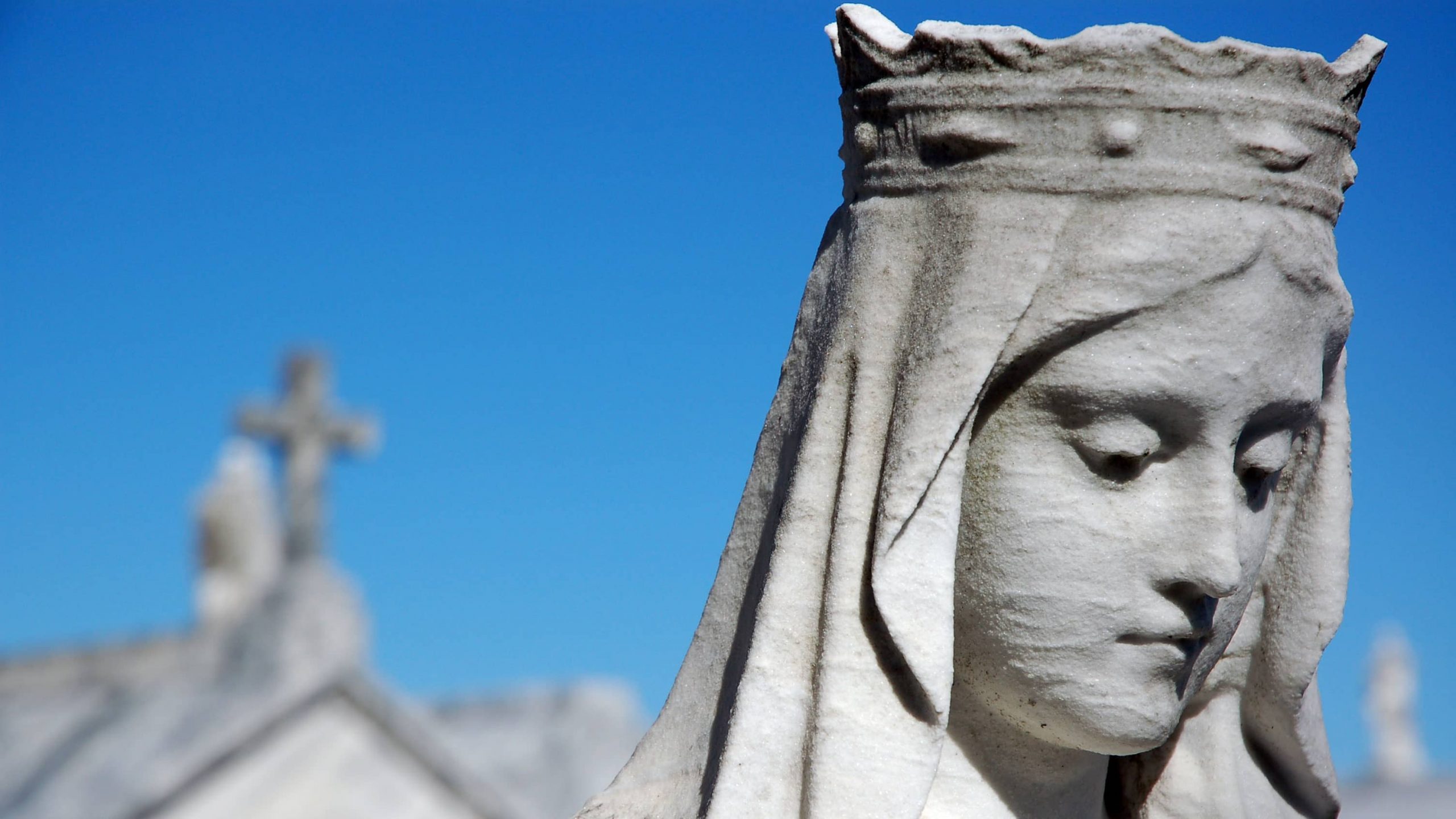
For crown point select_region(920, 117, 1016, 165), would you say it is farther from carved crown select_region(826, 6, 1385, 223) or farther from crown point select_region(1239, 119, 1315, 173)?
crown point select_region(1239, 119, 1315, 173)

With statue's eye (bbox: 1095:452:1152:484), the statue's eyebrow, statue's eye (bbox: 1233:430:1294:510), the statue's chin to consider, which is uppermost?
the statue's eyebrow

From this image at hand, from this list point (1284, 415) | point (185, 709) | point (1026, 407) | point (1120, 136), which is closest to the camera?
point (1120, 136)

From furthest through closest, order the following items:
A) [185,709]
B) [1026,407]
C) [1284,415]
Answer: [185,709] < [1284,415] < [1026,407]

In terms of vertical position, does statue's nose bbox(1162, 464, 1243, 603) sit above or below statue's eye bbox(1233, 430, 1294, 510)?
below

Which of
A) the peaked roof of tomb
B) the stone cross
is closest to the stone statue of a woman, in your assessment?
the peaked roof of tomb

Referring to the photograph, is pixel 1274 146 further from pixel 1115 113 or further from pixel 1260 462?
pixel 1260 462

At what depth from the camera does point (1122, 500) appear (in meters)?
3.77

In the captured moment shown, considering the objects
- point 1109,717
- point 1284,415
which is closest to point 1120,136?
point 1284,415

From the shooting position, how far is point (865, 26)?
12.7 feet

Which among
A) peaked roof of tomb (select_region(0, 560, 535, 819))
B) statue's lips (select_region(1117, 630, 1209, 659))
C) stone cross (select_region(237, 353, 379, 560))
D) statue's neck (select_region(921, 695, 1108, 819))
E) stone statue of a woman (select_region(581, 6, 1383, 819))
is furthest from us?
stone cross (select_region(237, 353, 379, 560))

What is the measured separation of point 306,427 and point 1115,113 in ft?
70.3

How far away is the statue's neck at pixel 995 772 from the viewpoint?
3977mm

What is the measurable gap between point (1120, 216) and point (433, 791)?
1538 cm

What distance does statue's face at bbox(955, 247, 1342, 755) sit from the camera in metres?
3.71
